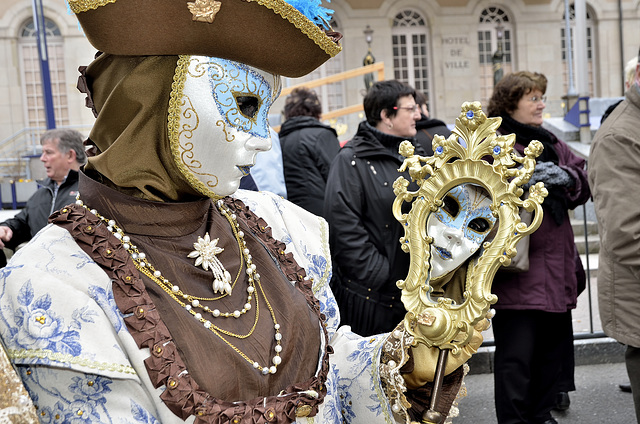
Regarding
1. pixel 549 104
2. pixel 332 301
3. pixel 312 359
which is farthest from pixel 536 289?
pixel 549 104

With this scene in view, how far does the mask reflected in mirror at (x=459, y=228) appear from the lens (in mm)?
1699

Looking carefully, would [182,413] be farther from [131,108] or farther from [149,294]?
[131,108]

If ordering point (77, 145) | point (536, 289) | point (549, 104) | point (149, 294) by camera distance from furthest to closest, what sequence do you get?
point (549, 104) < point (77, 145) < point (536, 289) < point (149, 294)

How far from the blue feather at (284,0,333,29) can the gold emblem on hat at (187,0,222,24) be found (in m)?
0.17

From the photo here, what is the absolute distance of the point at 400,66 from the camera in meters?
23.0

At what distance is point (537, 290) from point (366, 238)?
921 mm

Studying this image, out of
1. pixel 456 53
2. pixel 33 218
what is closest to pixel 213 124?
pixel 33 218

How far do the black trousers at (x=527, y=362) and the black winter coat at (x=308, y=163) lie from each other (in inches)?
68.8

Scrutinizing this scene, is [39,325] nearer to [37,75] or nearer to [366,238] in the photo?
[366,238]

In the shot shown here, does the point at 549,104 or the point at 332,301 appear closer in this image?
the point at 332,301

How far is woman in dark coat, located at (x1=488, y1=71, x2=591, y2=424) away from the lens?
366 centimetres

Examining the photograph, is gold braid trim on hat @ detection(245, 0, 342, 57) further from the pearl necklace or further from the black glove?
the black glove

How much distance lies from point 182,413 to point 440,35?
2272 cm

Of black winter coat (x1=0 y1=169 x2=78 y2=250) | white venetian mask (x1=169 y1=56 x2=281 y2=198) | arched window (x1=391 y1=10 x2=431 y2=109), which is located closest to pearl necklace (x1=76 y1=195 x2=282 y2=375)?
white venetian mask (x1=169 y1=56 x2=281 y2=198)
